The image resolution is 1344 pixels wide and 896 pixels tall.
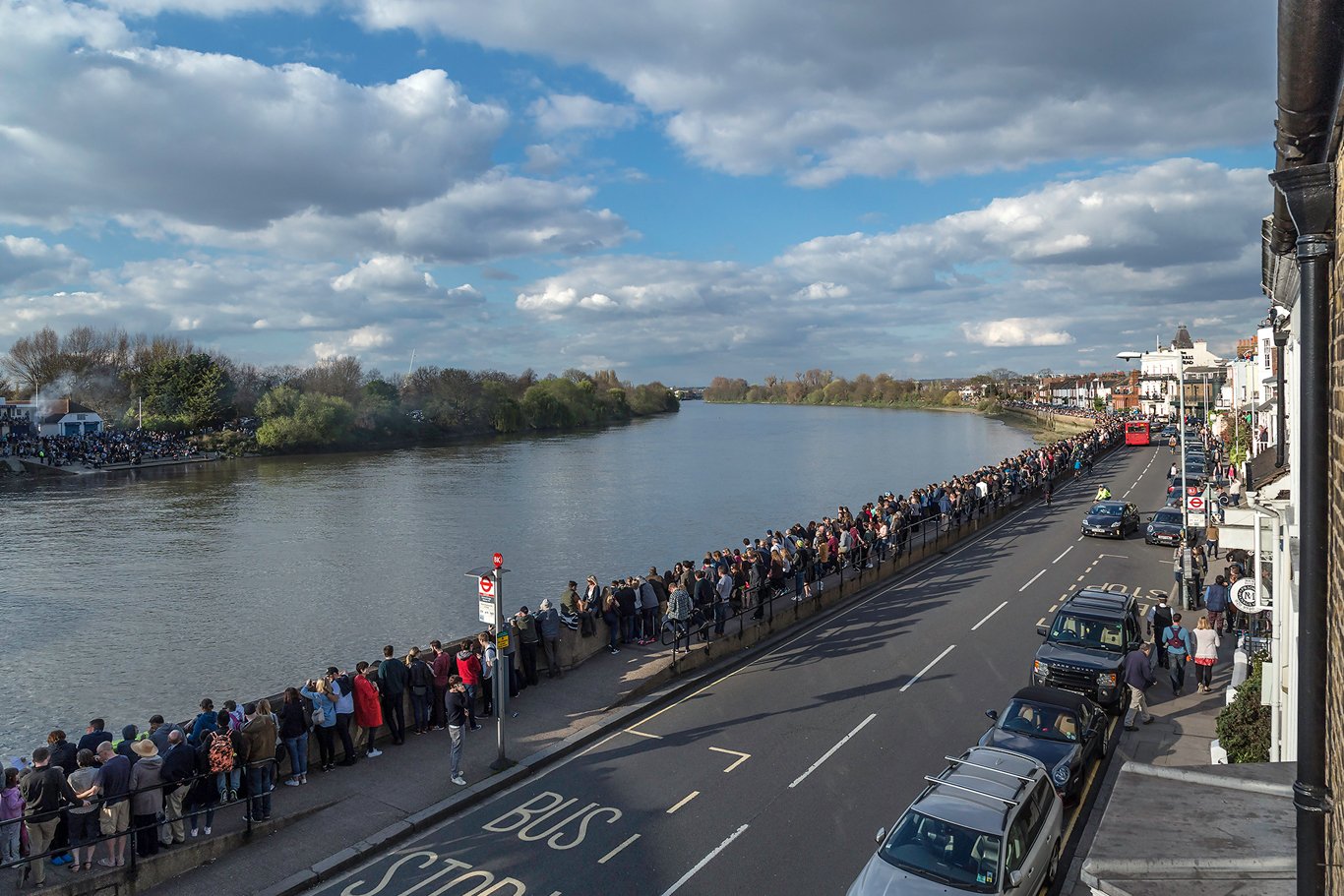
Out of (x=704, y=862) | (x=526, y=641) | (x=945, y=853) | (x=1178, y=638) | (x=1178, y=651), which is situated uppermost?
(x=526, y=641)

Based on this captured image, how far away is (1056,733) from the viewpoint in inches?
491

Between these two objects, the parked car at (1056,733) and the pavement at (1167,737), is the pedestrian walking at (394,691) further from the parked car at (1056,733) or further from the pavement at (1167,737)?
the pavement at (1167,737)

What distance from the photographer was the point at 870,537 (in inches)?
1043

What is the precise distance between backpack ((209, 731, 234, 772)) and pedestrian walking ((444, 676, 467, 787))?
2.85 meters

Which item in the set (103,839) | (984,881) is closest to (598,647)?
(103,839)

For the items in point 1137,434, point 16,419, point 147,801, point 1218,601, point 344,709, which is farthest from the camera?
point 16,419

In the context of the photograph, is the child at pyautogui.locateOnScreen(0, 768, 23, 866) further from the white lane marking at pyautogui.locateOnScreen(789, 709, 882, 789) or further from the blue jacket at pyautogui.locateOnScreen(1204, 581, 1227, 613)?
the blue jacket at pyautogui.locateOnScreen(1204, 581, 1227, 613)

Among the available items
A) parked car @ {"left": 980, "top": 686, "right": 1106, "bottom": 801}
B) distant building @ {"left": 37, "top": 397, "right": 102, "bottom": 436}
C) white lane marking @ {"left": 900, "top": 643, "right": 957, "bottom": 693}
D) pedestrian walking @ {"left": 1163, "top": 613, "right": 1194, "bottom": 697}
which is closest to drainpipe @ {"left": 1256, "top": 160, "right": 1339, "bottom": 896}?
parked car @ {"left": 980, "top": 686, "right": 1106, "bottom": 801}

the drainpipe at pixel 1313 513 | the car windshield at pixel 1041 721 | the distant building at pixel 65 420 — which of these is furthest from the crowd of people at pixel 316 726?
the distant building at pixel 65 420

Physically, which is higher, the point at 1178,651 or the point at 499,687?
the point at 499,687

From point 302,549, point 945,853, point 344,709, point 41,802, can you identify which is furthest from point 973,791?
point 302,549

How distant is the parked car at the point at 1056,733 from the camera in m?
11.9

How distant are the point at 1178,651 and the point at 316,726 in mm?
15313

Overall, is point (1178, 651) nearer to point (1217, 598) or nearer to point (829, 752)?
point (1217, 598)
